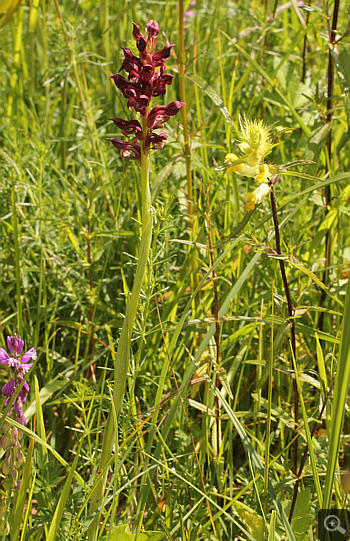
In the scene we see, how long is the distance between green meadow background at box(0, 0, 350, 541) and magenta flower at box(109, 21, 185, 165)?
32 centimetres

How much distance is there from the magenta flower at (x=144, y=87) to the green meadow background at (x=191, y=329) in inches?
12.7

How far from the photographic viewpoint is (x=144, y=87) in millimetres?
1171

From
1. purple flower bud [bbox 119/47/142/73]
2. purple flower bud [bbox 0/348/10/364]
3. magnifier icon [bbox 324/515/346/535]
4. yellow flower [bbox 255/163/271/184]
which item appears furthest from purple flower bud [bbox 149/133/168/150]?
magnifier icon [bbox 324/515/346/535]

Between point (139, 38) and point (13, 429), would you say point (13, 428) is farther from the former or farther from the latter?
point (139, 38)

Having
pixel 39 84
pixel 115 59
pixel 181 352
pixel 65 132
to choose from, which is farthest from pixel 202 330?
pixel 39 84

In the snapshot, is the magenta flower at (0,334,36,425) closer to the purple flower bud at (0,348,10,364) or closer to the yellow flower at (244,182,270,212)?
the purple flower bud at (0,348,10,364)

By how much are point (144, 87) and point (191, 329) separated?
0.82 m

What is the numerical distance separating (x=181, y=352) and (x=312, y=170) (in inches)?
32.5

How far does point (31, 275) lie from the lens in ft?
7.30

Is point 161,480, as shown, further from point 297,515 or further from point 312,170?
point 312,170

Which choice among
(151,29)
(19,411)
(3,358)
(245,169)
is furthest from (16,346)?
(151,29)

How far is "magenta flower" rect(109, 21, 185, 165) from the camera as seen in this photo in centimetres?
115

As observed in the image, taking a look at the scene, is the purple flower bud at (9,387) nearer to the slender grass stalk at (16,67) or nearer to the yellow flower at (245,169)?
the yellow flower at (245,169)

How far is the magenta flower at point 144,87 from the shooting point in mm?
1150
